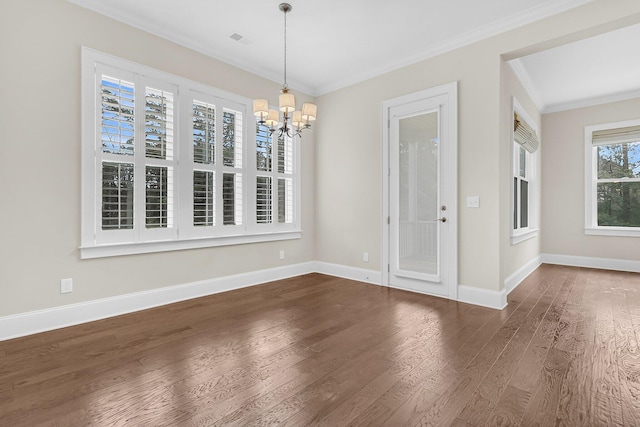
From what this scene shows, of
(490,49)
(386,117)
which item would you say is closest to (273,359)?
(386,117)

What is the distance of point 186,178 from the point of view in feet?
12.3

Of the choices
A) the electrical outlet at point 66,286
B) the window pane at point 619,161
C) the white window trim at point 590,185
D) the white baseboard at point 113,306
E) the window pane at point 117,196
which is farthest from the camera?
the white window trim at point 590,185

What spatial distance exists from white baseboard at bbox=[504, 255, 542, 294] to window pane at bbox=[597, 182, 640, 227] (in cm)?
133

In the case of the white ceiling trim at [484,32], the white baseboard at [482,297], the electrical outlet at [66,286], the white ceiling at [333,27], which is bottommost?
the white baseboard at [482,297]

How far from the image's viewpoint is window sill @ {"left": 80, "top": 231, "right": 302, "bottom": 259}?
312 centimetres

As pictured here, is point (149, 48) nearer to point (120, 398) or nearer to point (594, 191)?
point (120, 398)

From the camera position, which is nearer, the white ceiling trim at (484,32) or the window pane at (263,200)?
the white ceiling trim at (484,32)

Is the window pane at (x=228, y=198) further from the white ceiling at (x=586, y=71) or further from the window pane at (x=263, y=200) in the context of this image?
the white ceiling at (x=586, y=71)

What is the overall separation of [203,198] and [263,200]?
0.94 metres

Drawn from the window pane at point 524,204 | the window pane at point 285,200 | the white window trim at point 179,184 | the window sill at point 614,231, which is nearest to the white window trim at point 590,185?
the window sill at point 614,231

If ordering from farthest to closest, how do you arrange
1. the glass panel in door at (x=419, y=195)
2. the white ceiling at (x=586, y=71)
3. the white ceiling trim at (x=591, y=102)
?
the white ceiling trim at (x=591, y=102) < the glass panel in door at (x=419, y=195) < the white ceiling at (x=586, y=71)

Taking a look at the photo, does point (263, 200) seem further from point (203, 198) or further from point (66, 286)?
point (66, 286)

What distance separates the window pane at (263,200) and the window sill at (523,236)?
338cm

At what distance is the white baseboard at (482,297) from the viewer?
3480 millimetres
